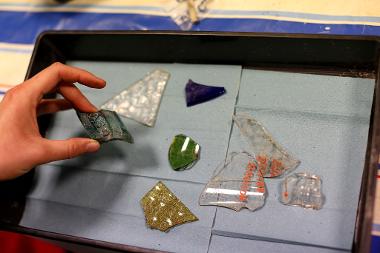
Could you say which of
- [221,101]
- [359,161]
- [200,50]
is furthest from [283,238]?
[200,50]

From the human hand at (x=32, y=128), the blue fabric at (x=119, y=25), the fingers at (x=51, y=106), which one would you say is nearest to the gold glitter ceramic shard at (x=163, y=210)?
the human hand at (x=32, y=128)

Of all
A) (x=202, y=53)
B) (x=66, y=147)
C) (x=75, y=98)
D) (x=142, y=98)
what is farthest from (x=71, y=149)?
(x=202, y=53)

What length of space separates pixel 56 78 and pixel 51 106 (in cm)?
10

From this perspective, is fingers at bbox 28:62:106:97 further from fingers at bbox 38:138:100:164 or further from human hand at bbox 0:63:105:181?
fingers at bbox 38:138:100:164

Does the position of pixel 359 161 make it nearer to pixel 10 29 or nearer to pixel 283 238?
pixel 283 238

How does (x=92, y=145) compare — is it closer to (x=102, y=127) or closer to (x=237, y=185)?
(x=102, y=127)

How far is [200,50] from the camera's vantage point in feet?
2.68

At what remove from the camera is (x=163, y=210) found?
0.71m

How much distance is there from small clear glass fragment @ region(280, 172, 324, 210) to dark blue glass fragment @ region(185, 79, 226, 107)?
0.73ft

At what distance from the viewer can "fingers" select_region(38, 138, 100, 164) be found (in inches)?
25.6

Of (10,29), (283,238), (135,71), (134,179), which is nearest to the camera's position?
(283,238)

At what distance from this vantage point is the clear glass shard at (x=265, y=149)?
70 cm

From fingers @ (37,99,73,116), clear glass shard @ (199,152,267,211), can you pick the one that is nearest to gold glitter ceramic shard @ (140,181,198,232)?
clear glass shard @ (199,152,267,211)

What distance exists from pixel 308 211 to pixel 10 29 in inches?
34.3
